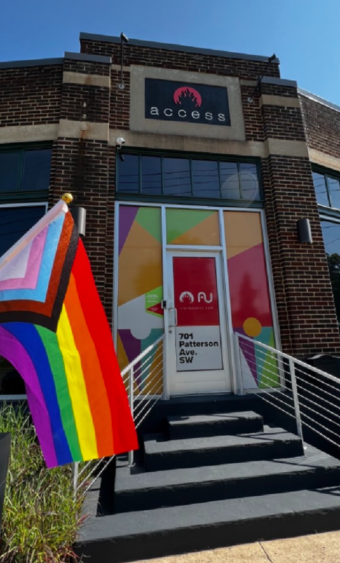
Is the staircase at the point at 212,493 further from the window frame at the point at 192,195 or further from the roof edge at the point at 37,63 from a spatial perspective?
the roof edge at the point at 37,63

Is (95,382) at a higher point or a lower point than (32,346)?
lower

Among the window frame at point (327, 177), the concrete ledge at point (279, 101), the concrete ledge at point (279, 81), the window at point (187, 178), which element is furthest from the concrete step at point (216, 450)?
the concrete ledge at point (279, 81)

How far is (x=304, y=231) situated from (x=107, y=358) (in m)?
4.85

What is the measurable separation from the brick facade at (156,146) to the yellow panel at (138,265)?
0.22m

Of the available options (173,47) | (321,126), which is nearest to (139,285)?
(173,47)

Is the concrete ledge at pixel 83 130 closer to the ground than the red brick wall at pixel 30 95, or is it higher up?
closer to the ground

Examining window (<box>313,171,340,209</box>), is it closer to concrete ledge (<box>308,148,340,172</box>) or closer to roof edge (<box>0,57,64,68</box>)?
concrete ledge (<box>308,148,340,172</box>)

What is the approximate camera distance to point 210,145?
597 cm

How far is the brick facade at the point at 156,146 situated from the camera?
5258 mm

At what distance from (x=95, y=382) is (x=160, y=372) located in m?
3.21

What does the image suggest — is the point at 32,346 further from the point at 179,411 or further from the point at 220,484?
the point at 179,411

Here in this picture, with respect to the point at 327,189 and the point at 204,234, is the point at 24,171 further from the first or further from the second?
the point at 327,189

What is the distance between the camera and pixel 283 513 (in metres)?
2.69

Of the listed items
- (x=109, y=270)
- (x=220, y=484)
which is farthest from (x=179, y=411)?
(x=109, y=270)
